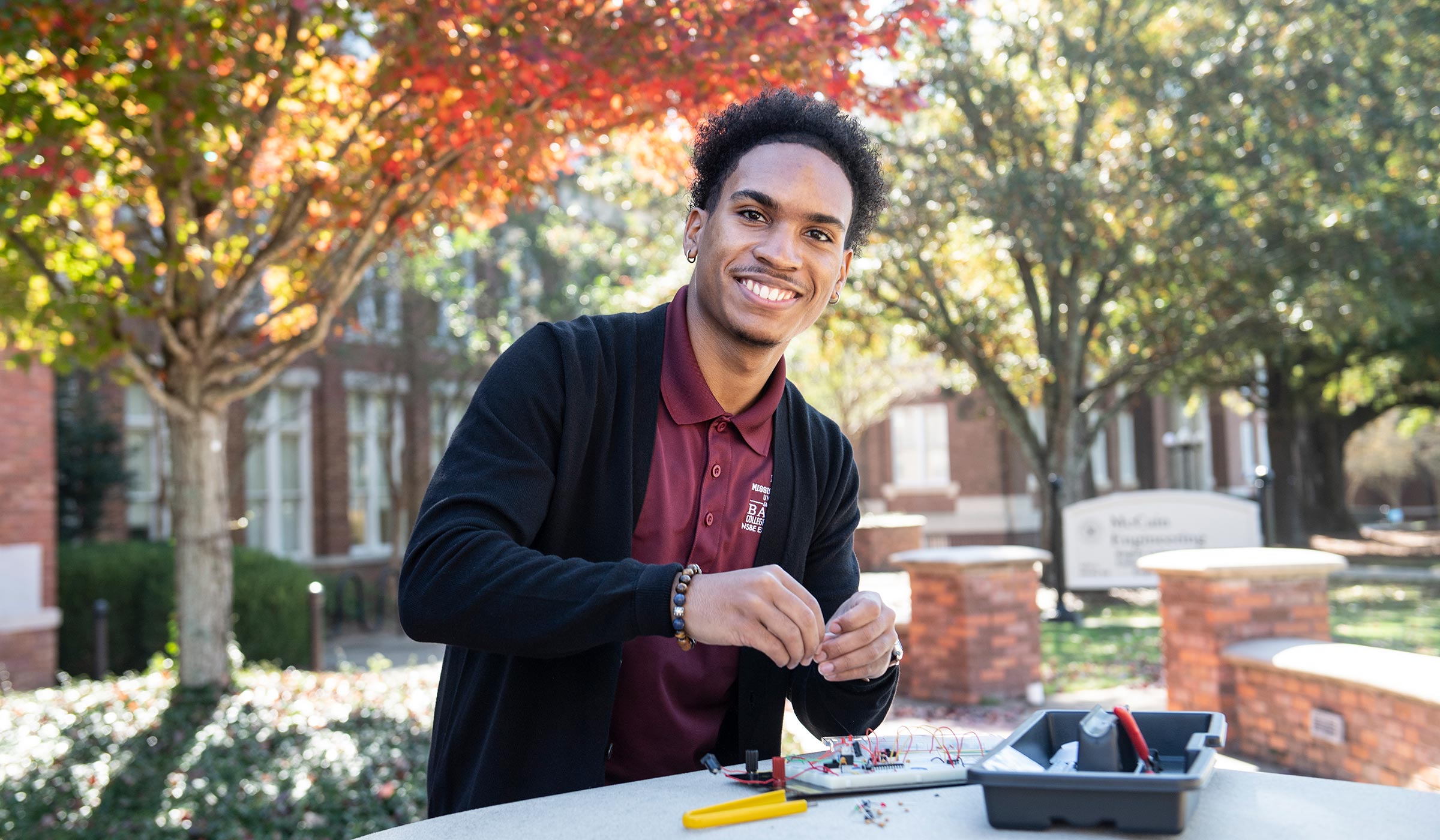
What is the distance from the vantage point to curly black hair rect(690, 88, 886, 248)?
2.54m

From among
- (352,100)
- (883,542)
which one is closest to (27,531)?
(352,100)

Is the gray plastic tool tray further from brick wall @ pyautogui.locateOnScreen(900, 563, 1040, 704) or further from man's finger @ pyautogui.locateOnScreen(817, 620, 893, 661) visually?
brick wall @ pyautogui.locateOnScreen(900, 563, 1040, 704)

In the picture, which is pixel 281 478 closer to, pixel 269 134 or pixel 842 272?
pixel 269 134

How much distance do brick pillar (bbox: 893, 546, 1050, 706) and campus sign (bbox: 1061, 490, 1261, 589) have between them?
4.11 m

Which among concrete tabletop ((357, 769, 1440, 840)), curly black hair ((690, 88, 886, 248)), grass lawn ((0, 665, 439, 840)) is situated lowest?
grass lawn ((0, 665, 439, 840))

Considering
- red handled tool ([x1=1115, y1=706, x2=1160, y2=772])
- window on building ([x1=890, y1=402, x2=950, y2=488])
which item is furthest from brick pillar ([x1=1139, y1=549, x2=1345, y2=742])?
window on building ([x1=890, y1=402, x2=950, y2=488])

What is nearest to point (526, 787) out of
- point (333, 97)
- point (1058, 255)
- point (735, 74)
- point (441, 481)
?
point (441, 481)

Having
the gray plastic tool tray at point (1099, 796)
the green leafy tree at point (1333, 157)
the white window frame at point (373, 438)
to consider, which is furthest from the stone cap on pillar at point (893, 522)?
the gray plastic tool tray at point (1099, 796)

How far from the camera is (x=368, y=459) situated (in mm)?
20812

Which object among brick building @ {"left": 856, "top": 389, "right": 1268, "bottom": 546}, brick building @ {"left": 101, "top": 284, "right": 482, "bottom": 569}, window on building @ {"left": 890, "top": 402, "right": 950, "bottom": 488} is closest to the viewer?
brick building @ {"left": 101, "top": 284, "right": 482, "bottom": 569}

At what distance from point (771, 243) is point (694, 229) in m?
0.32

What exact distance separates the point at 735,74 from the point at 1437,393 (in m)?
29.3

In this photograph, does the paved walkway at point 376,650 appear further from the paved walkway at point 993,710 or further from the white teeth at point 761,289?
the white teeth at point 761,289

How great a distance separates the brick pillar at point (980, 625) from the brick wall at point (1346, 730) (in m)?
2.27
